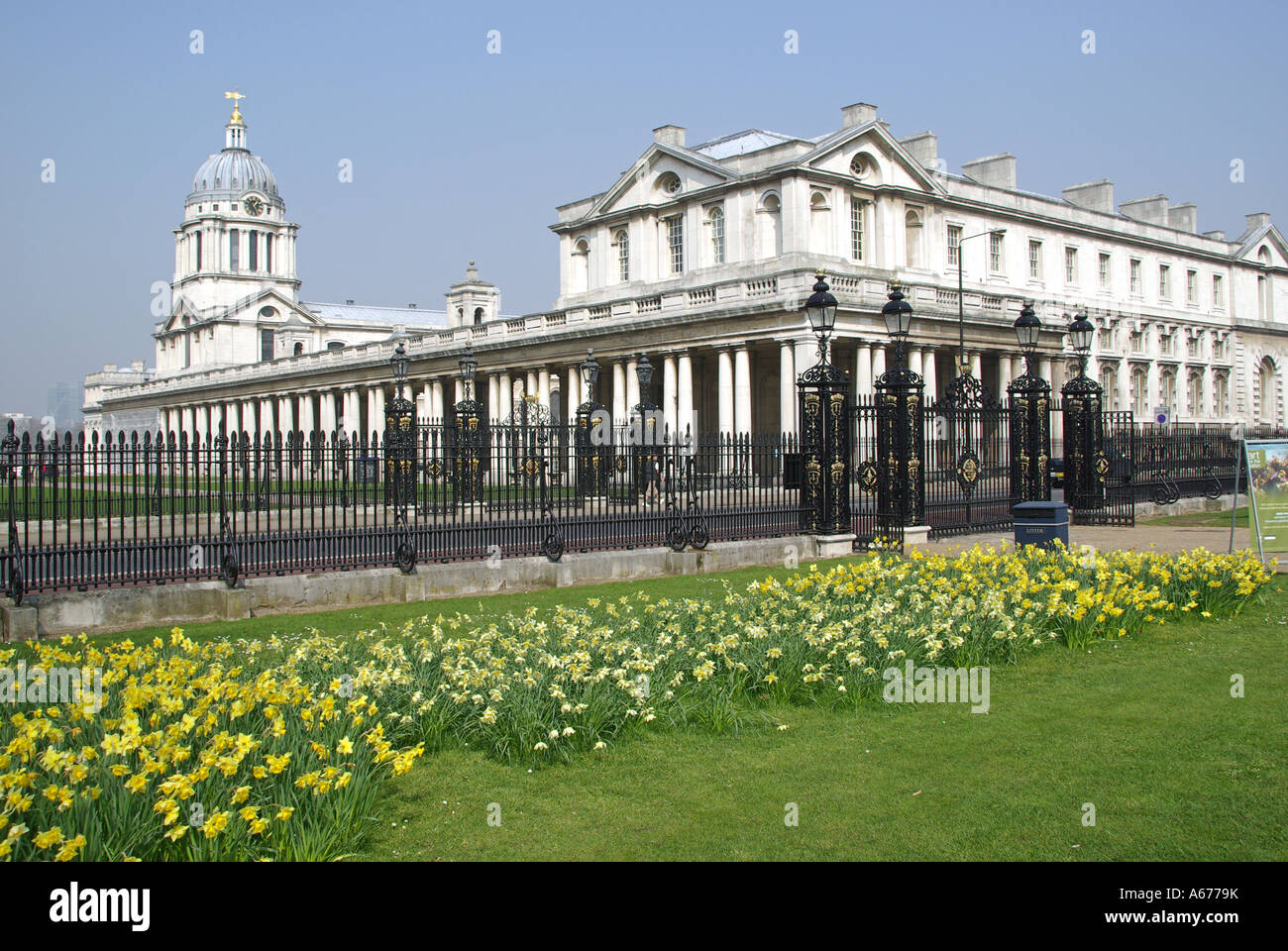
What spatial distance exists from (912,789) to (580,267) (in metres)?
52.8

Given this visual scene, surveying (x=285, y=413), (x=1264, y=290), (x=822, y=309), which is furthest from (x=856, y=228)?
(x=1264, y=290)

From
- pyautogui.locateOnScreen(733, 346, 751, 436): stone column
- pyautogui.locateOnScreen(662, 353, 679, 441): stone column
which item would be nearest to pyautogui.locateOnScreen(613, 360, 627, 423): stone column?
pyautogui.locateOnScreen(662, 353, 679, 441): stone column

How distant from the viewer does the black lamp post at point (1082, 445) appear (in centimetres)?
2477

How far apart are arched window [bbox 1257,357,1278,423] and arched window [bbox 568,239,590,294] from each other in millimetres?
48805

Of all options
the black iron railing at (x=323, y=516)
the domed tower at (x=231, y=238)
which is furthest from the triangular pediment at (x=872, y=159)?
the domed tower at (x=231, y=238)

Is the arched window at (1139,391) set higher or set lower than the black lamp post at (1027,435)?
higher

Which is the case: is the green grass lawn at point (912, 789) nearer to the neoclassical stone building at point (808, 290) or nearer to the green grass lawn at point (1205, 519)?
the green grass lawn at point (1205, 519)

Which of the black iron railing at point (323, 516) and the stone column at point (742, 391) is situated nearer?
Answer: the black iron railing at point (323, 516)

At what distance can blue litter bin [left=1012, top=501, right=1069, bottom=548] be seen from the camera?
15.0 m

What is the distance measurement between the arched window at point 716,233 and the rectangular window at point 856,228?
5763 millimetres

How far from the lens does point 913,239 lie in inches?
1976

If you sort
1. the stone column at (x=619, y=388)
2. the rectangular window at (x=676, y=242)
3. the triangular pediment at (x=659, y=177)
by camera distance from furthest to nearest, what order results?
the rectangular window at (x=676, y=242) < the triangular pediment at (x=659, y=177) < the stone column at (x=619, y=388)

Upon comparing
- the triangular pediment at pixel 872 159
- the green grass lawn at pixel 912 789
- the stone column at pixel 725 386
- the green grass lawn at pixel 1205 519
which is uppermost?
the triangular pediment at pixel 872 159
